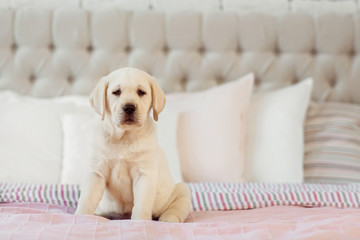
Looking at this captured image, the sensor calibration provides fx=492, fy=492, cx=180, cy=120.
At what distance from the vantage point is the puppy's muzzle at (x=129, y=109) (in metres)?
1.13

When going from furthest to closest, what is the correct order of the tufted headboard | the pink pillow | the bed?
1. the tufted headboard
2. the pink pillow
3. the bed

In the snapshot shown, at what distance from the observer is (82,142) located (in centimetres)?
194

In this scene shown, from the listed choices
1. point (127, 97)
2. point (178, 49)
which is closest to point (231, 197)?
point (127, 97)

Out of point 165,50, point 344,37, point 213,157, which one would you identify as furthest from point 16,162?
point 344,37

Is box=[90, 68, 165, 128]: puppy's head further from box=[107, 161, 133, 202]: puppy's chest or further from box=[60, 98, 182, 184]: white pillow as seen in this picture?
→ box=[60, 98, 182, 184]: white pillow

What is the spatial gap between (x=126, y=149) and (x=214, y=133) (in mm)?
875

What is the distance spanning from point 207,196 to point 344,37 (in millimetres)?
1390

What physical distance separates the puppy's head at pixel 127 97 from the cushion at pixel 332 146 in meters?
1.11

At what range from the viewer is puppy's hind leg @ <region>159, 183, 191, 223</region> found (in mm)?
1243

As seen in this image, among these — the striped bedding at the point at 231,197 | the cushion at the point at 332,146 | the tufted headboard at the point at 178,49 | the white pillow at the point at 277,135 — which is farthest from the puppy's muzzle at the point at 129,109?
the tufted headboard at the point at 178,49

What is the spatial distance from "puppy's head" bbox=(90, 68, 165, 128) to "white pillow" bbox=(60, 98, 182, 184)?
0.70 m

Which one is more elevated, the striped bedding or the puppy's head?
the puppy's head

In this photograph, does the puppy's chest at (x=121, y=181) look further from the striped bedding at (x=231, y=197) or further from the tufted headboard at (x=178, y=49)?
the tufted headboard at (x=178, y=49)

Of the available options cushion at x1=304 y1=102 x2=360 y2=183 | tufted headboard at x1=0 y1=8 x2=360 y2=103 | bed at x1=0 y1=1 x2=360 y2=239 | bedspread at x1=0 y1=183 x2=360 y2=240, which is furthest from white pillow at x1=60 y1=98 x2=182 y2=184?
cushion at x1=304 y1=102 x2=360 y2=183
